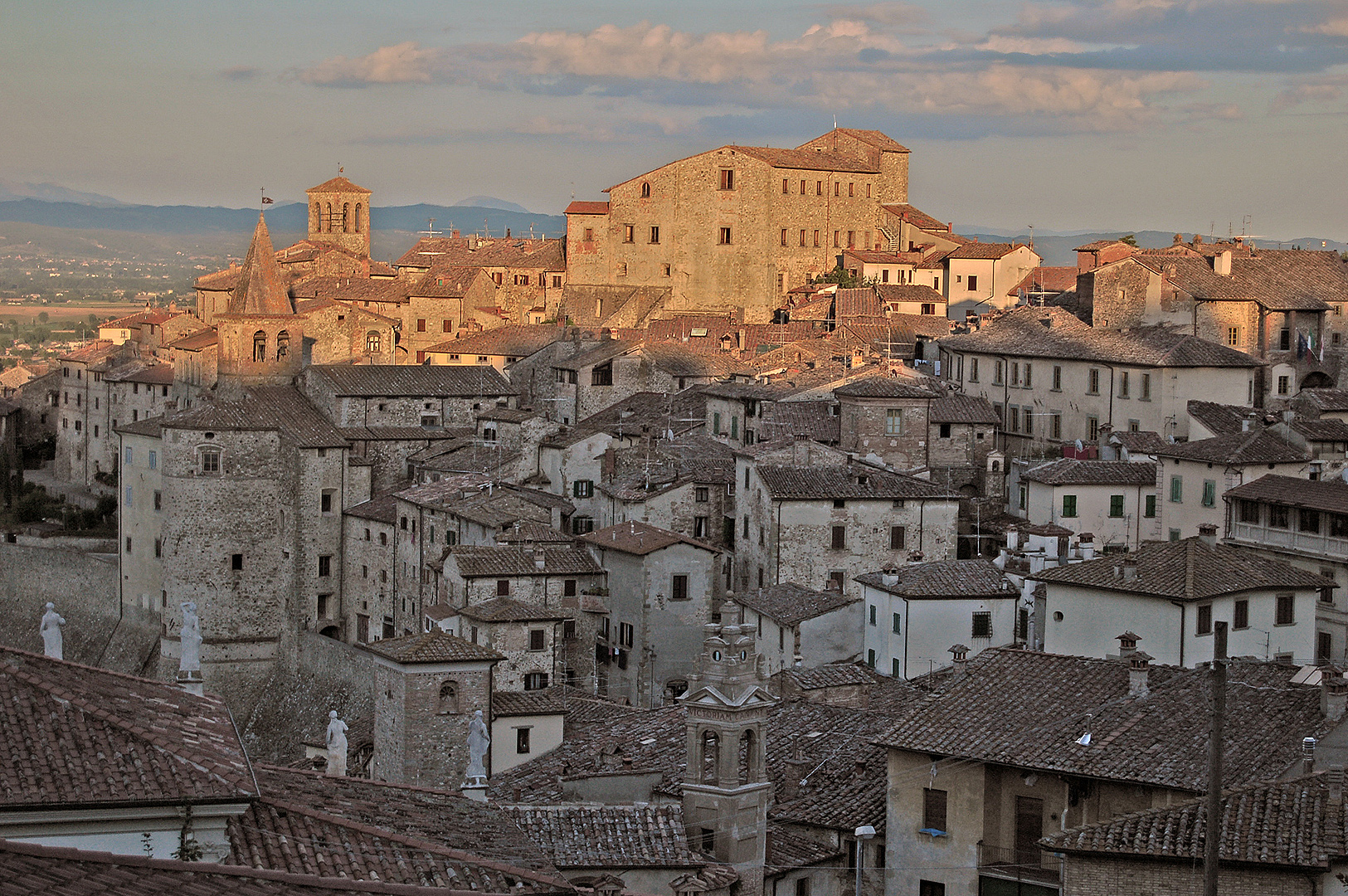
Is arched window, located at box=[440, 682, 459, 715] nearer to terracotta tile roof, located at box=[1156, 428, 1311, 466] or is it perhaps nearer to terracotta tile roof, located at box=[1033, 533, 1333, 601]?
terracotta tile roof, located at box=[1033, 533, 1333, 601]

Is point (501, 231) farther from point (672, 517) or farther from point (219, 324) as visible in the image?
point (672, 517)

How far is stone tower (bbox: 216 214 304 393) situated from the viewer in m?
59.3

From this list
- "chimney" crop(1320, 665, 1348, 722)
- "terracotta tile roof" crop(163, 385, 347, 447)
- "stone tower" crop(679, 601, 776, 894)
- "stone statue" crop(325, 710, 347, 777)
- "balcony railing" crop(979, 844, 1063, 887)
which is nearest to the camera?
"chimney" crop(1320, 665, 1348, 722)

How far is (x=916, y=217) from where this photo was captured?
83.5 metres

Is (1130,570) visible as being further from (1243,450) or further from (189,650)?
(189,650)

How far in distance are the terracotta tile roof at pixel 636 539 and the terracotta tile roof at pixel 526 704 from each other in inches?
305

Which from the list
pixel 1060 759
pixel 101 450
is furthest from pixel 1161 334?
pixel 101 450

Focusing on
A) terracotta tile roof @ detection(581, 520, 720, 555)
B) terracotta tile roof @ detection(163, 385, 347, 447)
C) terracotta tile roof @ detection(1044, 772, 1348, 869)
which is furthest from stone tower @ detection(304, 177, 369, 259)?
terracotta tile roof @ detection(1044, 772, 1348, 869)

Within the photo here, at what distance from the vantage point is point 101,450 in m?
75.3

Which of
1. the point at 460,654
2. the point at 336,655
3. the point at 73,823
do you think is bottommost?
the point at 336,655

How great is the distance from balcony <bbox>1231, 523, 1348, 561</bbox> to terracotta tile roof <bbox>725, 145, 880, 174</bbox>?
1748 inches

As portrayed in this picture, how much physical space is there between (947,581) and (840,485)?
18.9 feet

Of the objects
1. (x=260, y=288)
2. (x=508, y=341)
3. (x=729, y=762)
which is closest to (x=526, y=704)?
(x=729, y=762)

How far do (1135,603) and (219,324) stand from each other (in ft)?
116
